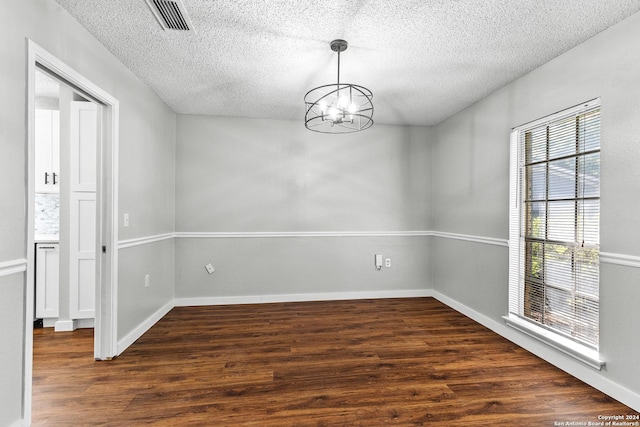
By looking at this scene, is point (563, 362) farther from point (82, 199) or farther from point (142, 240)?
point (82, 199)

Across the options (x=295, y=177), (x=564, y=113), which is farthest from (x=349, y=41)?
(x=295, y=177)

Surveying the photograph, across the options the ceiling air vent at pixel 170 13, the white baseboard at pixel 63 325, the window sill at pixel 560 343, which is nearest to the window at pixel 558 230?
the window sill at pixel 560 343

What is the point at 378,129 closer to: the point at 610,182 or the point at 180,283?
the point at 610,182

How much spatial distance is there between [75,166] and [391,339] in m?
3.46

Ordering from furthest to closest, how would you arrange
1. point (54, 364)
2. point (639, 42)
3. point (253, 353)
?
point (253, 353)
point (54, 364)
point (639, 42)

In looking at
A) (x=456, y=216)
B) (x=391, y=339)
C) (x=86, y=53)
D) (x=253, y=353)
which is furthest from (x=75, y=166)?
(x=456, y=216)

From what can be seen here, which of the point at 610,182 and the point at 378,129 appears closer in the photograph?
the point at 610,182

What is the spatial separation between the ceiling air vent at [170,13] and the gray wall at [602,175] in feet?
8.87

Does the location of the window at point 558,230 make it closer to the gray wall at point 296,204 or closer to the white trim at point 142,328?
the gray wall at point 296,204

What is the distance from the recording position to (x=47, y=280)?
3.13 meters

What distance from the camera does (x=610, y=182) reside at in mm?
2037

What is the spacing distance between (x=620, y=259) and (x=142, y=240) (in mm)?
3795

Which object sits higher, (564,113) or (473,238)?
(564,113)

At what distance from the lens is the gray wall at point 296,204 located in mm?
3943
